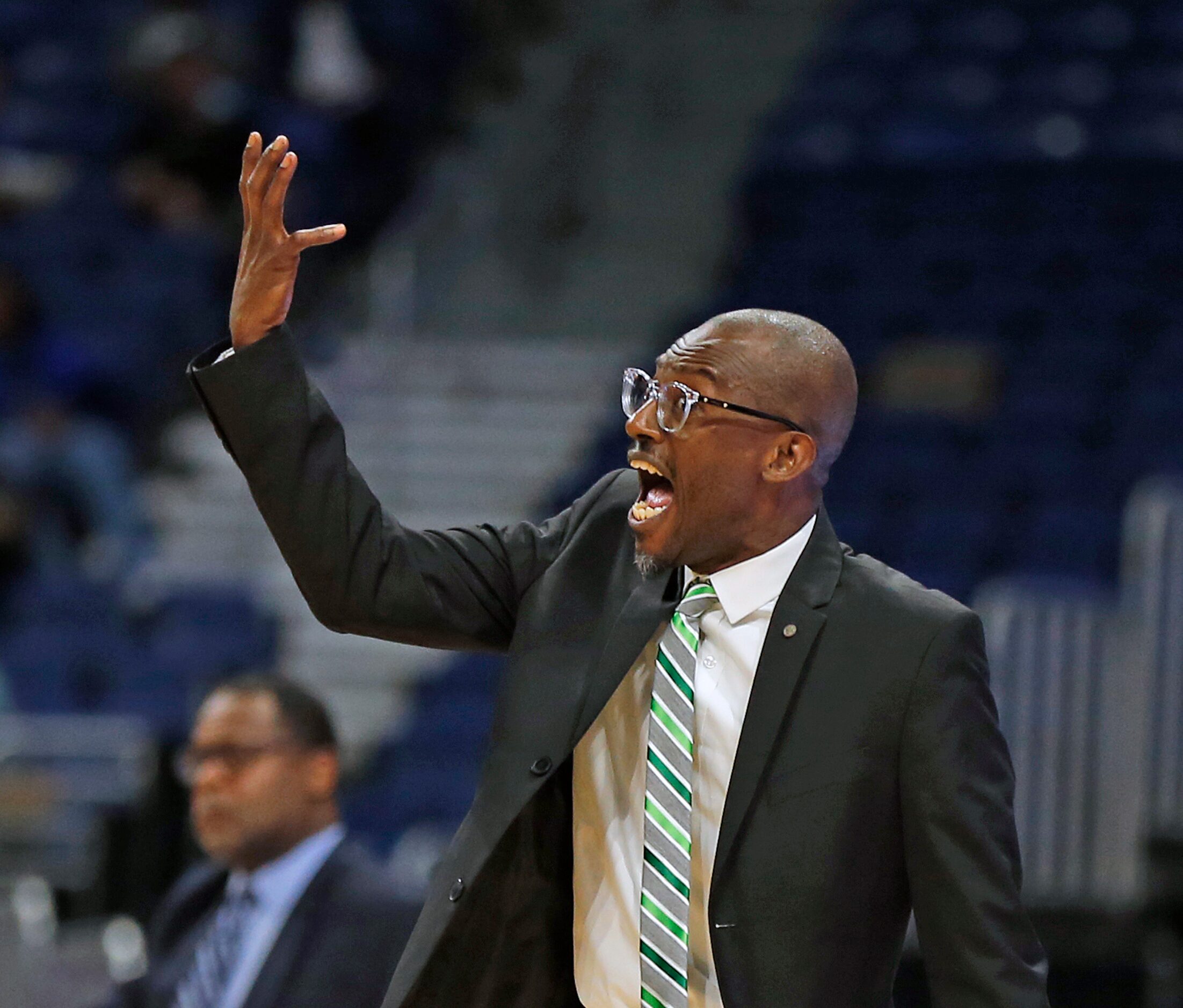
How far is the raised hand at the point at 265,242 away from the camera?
2.26 meters

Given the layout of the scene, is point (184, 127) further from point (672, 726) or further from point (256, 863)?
point (672, 726)

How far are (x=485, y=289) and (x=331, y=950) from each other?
19.9 ft

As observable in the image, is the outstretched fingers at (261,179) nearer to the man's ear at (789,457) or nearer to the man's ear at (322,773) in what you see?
the man's ear at (789,457)

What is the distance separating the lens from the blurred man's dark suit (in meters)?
3.46

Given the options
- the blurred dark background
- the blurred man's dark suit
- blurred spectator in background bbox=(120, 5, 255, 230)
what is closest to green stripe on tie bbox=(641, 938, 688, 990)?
the blurred man's dark suit

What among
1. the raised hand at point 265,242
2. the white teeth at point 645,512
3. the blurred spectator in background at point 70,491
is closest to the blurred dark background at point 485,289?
the blurred spectator in background at point 70,491

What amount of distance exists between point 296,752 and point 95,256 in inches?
245

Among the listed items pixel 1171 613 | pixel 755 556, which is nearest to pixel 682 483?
pixel 755 556

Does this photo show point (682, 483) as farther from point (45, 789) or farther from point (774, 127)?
point (774, 127)

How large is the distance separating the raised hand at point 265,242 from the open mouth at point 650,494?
1.59 feet

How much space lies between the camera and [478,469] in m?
8.81

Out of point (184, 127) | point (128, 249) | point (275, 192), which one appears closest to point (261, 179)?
point (275, 192)

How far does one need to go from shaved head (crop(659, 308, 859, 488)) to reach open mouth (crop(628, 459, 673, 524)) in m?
0.14

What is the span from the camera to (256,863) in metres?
3.80
